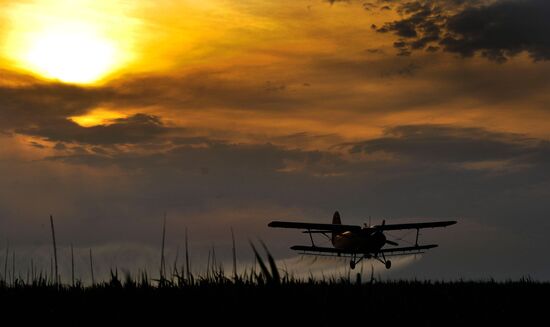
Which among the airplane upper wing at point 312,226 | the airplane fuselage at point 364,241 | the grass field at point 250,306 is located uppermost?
the airplane upper wing at point 312,226

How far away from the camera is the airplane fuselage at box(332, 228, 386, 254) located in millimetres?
58312

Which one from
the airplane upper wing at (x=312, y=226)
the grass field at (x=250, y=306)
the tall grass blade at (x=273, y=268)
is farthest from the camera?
the airplane upper wing at (x=312, y=226)

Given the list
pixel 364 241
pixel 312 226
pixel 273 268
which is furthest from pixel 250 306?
pixel 312 226

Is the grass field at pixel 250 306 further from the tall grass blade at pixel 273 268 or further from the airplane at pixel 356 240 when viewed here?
the airplane at pixel 356 240

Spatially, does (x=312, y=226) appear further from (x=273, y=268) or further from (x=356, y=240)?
(x=273, y=268)

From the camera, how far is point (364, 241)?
58.6 metres

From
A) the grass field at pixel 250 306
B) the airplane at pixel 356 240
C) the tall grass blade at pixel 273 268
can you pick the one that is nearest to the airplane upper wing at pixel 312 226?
the airplane at pixel 356 240

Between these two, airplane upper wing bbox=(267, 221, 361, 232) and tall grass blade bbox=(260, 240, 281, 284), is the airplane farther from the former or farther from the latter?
tall grass blade bbox=(260, 240, 281, 284)

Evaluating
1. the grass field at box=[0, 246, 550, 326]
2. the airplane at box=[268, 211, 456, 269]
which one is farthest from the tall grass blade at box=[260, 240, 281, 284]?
the airplane at box=[268, 211, 456, 269]

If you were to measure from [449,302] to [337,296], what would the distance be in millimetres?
2028

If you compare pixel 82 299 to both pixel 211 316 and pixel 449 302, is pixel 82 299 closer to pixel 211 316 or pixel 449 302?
pixel 211 316

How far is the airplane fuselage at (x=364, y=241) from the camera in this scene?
58.3 metres

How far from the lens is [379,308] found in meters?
6.34

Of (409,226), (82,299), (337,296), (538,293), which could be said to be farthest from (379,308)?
(409,226)
